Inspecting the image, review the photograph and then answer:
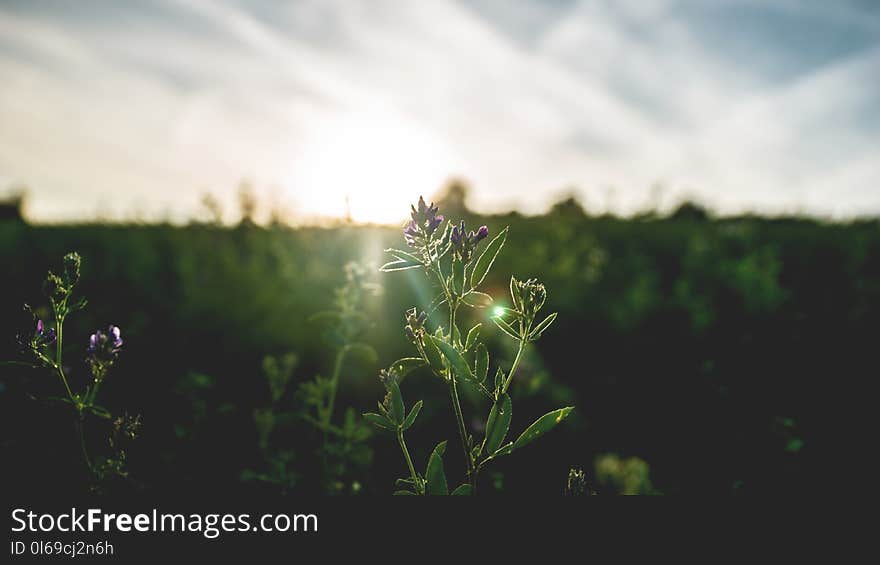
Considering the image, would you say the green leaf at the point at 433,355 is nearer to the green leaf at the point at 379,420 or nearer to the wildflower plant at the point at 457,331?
the wildflower plant at the point at 457,331

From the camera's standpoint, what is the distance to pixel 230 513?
54.1 inches

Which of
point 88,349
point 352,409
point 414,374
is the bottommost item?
point 352,409

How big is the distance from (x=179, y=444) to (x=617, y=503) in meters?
2.21

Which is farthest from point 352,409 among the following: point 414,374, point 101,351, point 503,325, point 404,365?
point 414,374

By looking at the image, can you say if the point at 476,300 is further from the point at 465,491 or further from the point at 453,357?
the point at 465,491

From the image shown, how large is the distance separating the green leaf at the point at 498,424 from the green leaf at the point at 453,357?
0.15 meters

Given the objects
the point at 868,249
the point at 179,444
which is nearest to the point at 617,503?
the point at 179,444

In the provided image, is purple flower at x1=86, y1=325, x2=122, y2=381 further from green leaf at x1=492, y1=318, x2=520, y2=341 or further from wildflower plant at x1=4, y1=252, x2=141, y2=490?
green leaf at x1=492, y1=318, x2=520, y2=341

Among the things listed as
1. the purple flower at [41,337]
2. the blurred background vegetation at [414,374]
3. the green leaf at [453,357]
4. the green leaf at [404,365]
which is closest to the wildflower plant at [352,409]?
the blurred background vegetation at [414,374]

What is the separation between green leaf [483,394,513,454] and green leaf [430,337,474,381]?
5.8 inches

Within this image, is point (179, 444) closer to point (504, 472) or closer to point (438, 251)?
point (504, 472)

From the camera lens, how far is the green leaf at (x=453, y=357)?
1351mm

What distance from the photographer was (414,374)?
15.4ft

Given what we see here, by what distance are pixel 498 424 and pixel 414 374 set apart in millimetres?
3249
